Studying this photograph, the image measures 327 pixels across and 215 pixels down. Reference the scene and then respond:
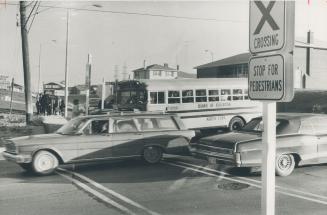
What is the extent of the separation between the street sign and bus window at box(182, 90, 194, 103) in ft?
54.0

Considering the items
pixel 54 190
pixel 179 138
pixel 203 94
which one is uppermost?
pixel 203 94

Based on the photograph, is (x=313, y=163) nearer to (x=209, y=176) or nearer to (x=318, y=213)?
(x=209, y=176)

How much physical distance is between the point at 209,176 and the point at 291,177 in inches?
70.9

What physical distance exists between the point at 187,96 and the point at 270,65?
657 inches

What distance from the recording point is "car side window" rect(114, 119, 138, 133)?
11.6 meters

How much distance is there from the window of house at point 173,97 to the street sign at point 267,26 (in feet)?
52.8

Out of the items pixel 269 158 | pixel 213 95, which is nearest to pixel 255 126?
pixel 269 158

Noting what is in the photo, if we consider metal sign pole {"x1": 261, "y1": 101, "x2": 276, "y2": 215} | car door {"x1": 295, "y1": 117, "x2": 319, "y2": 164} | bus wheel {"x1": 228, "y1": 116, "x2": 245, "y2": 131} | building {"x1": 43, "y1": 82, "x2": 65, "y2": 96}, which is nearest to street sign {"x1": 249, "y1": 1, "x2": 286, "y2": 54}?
metal sign pole {"x1": 261, "y1": 101, "x2": 276, "y2": 215}

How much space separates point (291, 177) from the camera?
376 inches

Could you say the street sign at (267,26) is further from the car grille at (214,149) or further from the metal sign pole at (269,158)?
the car grille at (214,149)

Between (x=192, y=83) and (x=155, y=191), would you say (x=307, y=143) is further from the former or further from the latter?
(x=192, y=83)

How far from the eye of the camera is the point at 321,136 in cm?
1029

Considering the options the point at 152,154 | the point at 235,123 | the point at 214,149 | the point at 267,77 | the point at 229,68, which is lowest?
the point at 152,154

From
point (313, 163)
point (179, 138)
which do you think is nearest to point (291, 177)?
point (313, 163)
